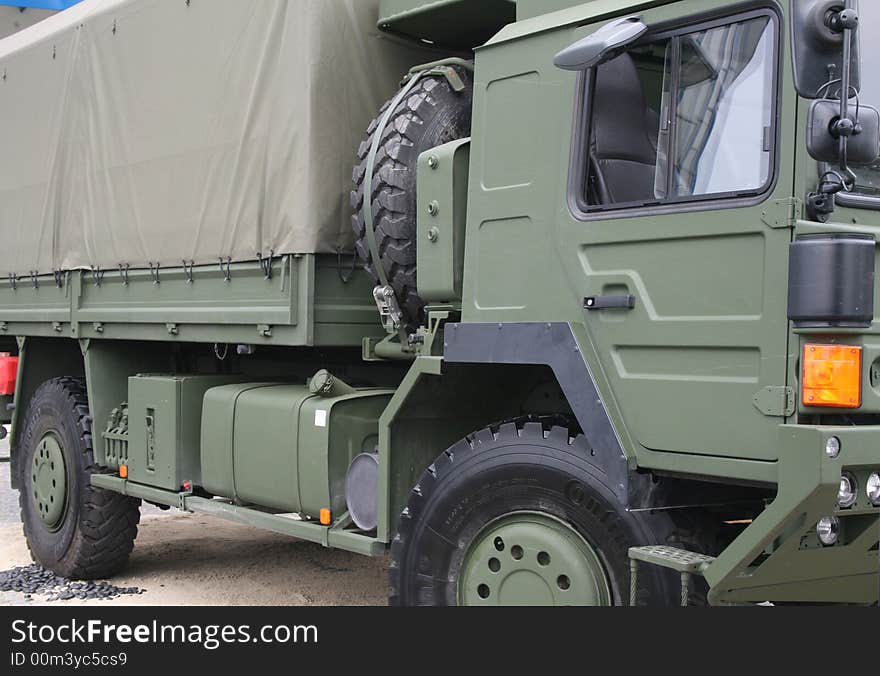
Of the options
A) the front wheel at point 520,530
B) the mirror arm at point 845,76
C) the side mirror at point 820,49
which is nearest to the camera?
the mirror arm at point 845,76

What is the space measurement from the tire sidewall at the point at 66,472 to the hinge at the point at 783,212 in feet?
16.7

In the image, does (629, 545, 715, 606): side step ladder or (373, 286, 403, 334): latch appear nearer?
(629, 545, 715, 606): side step ladder

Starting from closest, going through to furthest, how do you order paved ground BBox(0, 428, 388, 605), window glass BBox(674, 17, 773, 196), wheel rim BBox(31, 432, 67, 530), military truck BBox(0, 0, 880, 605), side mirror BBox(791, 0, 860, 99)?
1. side mirror BBox(791, 0, 860, 99)
2. military truck BBox(0, 0, 880, 605)
3. window glass BBox(674, 17, 773, 196)
4. paved ground BBox(0, 428, 388, 605)
5. wheel rim BBox(31, 432, 67, 530)

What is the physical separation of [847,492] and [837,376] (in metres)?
0.42

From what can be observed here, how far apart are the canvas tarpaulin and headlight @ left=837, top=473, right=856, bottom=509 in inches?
110

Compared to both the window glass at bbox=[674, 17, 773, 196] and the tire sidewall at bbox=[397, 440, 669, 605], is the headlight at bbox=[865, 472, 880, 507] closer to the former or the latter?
the tire sidewall at bbox=[397, 440, 669, 605]

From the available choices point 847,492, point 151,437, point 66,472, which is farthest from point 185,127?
point 847,492

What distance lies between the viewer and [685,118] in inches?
150

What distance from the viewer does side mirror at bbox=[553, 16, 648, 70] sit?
3.82 meters

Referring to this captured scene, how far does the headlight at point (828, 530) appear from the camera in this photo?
3705 millimetres

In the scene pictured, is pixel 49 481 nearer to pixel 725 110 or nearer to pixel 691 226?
pixel 691 226

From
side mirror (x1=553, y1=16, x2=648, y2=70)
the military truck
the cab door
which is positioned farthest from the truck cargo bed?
side mirror (x1=553, y1=16, x2=648, y2=70)

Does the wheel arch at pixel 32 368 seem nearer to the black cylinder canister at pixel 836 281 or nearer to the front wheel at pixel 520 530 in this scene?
the front wheel at pixel 520 530

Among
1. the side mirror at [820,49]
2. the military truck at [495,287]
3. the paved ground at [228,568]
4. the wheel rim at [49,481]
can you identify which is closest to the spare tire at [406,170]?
the military truck at [495,287]
